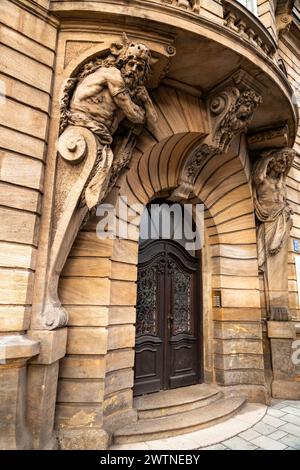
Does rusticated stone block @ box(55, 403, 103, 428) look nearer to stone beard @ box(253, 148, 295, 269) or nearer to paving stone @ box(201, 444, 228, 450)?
paving stone @ box(201, 444, 228, 450)

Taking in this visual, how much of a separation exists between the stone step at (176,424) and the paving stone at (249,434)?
1.17 feet

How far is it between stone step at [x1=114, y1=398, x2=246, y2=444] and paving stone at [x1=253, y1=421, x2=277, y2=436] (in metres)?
0.37

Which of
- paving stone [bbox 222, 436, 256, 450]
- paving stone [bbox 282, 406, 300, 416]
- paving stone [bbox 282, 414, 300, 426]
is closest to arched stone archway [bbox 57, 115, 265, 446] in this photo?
paving stone [bbox 282, 406, 300, 416]

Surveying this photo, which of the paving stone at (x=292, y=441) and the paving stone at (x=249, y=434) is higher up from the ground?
the paving stone at (x=249, y=434)

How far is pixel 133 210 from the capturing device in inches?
156

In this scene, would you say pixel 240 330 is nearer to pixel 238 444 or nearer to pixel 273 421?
pixel 273 421

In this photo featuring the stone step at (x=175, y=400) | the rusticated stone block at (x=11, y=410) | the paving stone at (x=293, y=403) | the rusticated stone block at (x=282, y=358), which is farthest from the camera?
the rusticated stone block at (x=282, y=358)

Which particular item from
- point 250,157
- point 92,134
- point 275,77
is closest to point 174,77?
point 275,77

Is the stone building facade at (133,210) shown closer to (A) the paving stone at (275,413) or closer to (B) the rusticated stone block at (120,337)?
(B) the rusticated stone block at (120,337)

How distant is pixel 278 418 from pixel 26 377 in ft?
11.5

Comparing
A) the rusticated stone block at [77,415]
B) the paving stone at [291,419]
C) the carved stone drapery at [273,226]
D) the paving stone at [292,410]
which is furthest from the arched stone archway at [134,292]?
the paving stone at [291,419]

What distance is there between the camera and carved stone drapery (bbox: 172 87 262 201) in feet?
13.4

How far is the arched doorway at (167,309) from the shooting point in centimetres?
444

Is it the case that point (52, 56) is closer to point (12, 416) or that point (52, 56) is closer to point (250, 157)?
point (12, 416)
